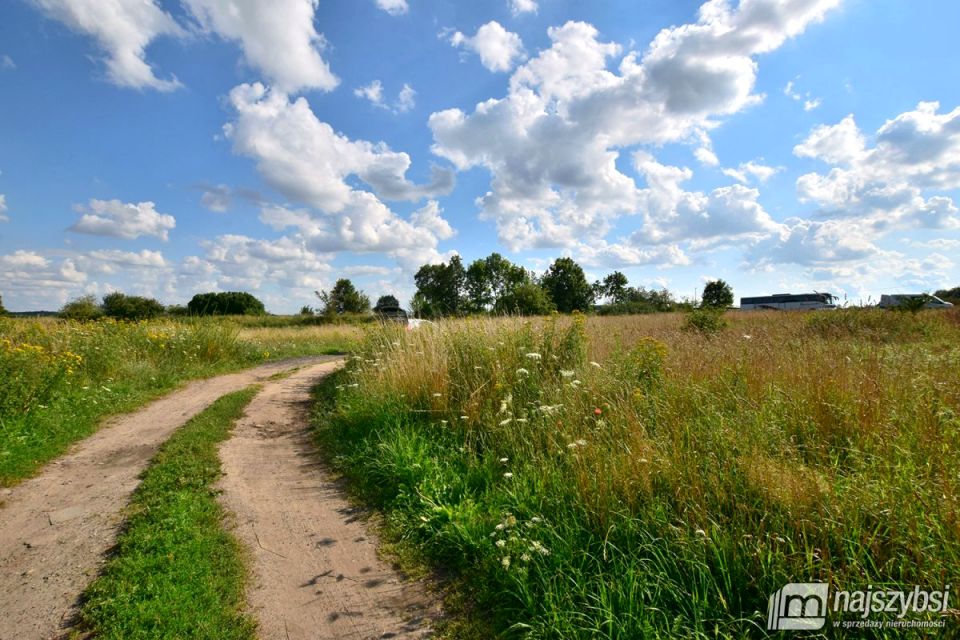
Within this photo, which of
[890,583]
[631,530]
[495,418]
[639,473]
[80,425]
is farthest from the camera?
[80,425]

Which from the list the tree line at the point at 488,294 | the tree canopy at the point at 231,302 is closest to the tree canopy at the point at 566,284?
the tree line at the point at 488,294

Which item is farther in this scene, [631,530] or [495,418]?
[495,418]

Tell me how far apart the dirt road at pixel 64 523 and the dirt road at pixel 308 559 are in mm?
1003

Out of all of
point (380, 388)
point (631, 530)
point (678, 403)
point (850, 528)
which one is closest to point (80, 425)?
point (380, 388)

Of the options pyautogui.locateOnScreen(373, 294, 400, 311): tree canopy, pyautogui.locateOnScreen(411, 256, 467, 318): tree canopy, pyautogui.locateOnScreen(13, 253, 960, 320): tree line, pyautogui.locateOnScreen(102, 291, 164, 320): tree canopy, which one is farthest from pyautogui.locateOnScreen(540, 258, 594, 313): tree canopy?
pyautogui.locateOnScreen(102, 291, 164, 320): tree canopy

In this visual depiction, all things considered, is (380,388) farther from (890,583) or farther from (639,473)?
(890,583)

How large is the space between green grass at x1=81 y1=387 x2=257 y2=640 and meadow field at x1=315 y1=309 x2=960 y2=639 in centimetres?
131

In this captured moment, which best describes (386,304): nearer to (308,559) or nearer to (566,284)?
(308,559)

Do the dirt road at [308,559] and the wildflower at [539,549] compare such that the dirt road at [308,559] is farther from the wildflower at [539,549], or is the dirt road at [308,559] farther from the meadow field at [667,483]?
the wildflower at [539,549]

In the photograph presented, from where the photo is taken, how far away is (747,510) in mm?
2752

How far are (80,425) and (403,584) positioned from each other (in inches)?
266

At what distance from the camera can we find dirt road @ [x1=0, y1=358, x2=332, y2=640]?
9.14 feet

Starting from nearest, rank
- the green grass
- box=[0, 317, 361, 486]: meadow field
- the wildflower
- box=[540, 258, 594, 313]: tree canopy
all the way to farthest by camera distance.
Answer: the green grass → the wildflower → box=[0, 317, 361, 486]: meadow field → box=[540, 258, 594, 313]: tree canopy

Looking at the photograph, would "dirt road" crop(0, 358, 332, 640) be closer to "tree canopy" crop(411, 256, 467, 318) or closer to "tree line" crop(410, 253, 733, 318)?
"tree line" crop(410, 253, 733, 318)
